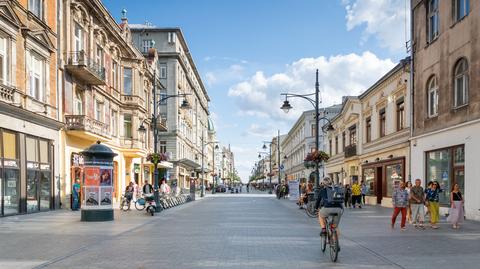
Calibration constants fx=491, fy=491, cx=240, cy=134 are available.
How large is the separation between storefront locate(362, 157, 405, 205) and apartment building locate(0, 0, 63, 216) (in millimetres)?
17997

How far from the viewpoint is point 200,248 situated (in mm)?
11133

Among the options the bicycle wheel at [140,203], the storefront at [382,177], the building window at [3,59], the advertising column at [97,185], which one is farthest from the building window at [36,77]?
the storefront at [382,177]

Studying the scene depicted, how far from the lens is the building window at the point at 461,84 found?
1970 cm

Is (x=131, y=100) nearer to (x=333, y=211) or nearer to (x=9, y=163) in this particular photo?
(x=9, y=163)

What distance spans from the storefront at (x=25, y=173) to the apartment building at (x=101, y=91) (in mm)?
1597

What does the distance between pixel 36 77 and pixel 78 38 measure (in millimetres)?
A: 6105

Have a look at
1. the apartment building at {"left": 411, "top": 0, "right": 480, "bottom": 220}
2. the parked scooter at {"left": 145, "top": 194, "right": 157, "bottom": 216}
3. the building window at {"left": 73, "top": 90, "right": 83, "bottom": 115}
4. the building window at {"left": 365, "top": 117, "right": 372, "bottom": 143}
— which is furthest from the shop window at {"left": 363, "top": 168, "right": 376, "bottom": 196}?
the building window at {"left": 73, "top": 90, "right": 83, "bottom": 115}

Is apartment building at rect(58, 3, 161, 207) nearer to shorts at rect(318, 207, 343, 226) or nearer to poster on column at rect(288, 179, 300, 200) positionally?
shorts at rect(318, 207, 343, 226)

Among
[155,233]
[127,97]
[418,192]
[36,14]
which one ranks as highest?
[36,14]

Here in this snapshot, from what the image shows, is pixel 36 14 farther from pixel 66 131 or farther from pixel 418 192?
pixel 418 192

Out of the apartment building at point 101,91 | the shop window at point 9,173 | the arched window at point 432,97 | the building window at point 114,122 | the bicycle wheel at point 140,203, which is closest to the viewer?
the shop window at point 9,173

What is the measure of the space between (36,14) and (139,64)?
17.9 metres

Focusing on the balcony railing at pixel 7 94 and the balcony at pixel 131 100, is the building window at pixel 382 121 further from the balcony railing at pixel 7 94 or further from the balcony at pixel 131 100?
the balcony railing at pixel 7 94

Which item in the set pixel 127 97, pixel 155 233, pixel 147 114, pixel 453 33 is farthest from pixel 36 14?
pixel 147 114
